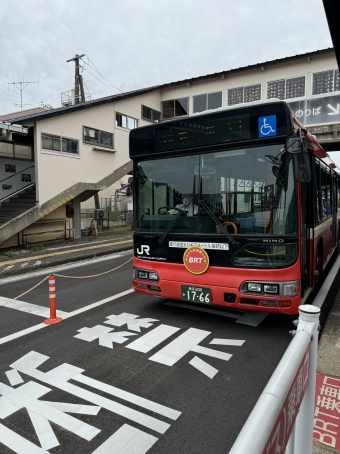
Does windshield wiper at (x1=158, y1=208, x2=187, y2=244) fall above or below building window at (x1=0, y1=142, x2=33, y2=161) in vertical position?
below

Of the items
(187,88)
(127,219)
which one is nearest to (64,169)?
(127,219)

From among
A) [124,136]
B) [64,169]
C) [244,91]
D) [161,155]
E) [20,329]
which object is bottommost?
[20,329]

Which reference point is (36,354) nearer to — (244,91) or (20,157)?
(20,157)

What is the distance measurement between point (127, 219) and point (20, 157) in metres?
9.24

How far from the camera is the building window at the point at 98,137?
1691 centimetres

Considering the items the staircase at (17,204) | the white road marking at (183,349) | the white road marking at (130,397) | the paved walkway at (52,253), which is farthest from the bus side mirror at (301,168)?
the staircase at (17,204)

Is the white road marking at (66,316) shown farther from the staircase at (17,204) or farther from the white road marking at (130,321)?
the staircase at (17,204)

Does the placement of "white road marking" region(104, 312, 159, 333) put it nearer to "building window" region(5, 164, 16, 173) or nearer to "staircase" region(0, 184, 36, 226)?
"staircase" region(0, 184, 36, 226)

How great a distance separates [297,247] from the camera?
4.44m

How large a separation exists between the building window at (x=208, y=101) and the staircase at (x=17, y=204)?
39.5 feet

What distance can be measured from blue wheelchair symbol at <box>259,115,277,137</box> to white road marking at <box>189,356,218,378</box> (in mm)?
3144

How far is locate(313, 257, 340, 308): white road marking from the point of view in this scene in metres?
6.15

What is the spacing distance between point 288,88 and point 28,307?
61.1ft

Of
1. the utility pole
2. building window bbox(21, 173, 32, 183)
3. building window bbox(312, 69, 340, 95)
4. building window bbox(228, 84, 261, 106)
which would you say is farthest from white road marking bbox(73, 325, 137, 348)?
the utility pole
